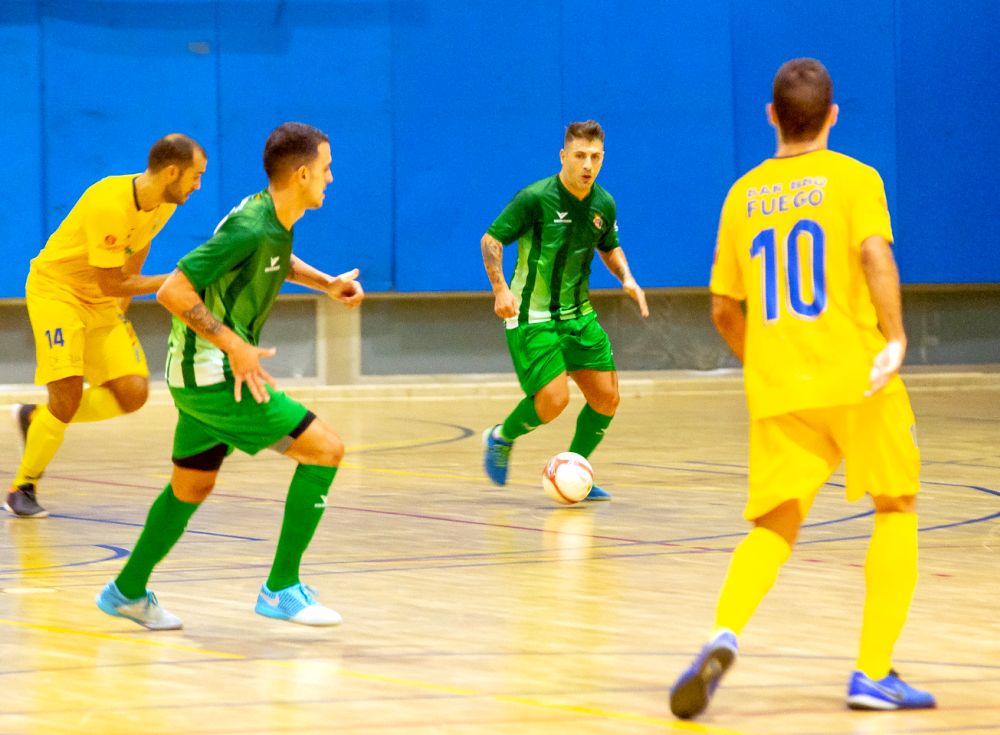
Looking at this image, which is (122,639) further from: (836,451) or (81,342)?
(81,342)

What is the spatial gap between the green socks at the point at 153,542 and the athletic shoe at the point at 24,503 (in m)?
2.76

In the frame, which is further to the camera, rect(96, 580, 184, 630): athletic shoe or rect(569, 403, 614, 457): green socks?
rect(569, 403, 614, 457): green socks

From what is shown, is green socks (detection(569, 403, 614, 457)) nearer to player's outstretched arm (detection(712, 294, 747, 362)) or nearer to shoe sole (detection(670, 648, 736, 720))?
player's outstretched arm (detection(712, 294, 747, 362))

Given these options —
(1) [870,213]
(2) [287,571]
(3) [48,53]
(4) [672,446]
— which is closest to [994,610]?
(1) [870,213]

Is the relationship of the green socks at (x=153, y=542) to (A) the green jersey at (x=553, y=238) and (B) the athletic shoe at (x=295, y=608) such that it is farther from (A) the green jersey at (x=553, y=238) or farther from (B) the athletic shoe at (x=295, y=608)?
(A) the green jersey at (x=553, y=238)

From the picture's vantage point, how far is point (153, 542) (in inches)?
194

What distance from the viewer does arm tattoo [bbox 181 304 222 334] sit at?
4.66 meters

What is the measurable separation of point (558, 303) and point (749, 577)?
173 inches

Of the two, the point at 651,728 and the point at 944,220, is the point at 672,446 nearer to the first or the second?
the point at 944,220

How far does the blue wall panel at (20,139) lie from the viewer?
1415 centimetres

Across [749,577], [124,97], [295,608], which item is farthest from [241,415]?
[124,97]

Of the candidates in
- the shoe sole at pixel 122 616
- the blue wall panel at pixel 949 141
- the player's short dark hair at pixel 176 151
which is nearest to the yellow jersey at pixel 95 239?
the player's short dark hair at pixel 176 151

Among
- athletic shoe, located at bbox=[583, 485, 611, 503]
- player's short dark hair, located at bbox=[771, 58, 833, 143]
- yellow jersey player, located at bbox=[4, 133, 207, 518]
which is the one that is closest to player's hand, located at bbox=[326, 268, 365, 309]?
player's short dark hair, located at bbox=[771, 58, 833, 143]

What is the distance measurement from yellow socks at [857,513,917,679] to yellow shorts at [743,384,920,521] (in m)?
0.10
